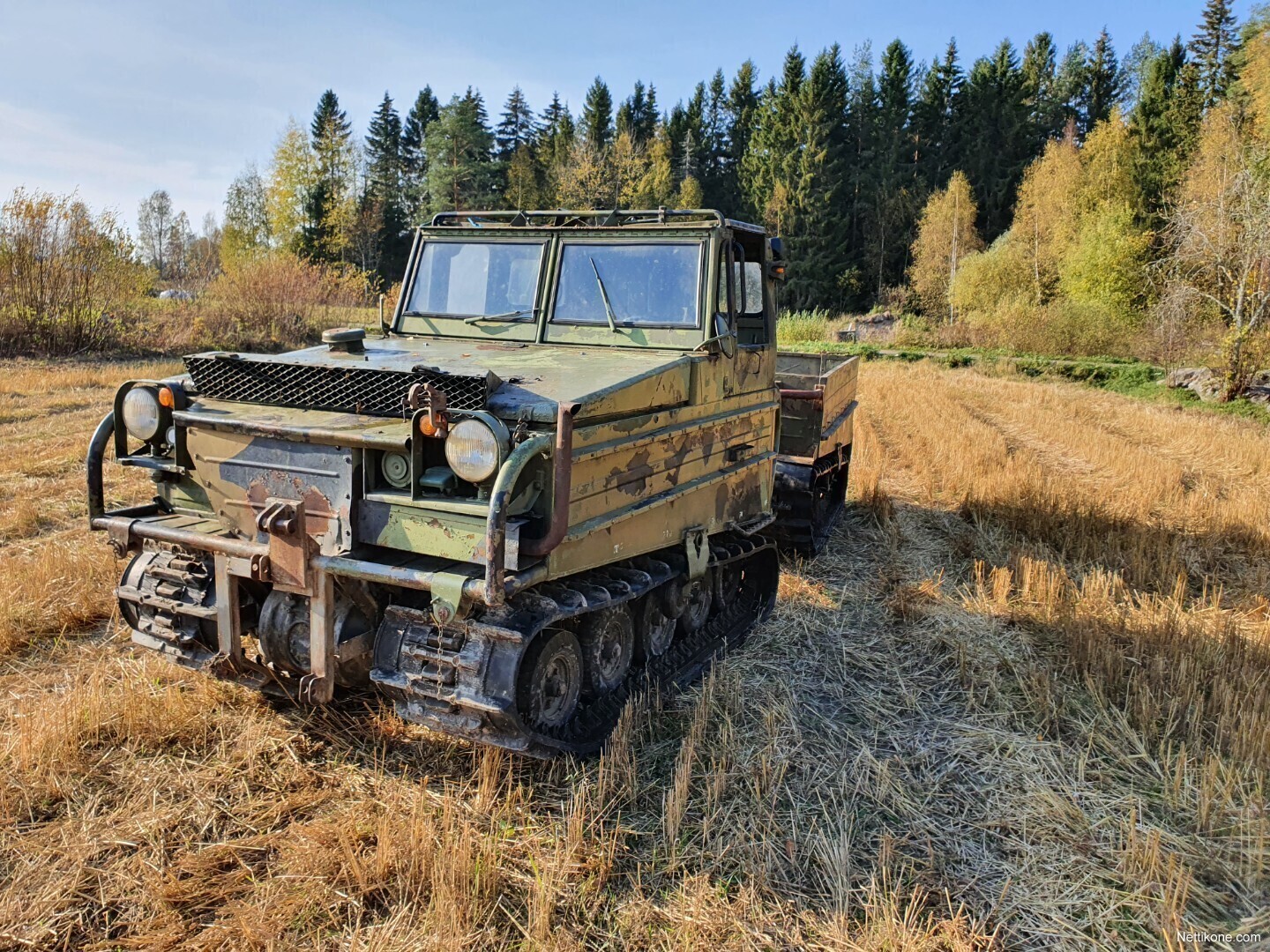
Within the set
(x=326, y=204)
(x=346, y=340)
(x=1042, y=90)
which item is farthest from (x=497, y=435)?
(x=1042, y=90)

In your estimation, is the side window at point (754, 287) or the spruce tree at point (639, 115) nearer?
the side window at point (754, 287)

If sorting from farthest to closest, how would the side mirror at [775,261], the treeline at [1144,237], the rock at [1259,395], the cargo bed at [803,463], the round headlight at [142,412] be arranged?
the treeline at [1144,237], the rock at [1259,395], the cargo bed at [803,463], the side mirror at [775,261], the round headlight at [142,412]

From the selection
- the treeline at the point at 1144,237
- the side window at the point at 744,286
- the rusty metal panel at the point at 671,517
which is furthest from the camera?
the treeline at the point at 1144,237

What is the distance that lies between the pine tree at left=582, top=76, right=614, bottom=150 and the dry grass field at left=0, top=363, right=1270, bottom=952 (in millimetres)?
59240

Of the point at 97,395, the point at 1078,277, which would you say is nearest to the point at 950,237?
the point at 1078,277

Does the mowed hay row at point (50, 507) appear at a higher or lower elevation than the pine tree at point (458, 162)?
lower

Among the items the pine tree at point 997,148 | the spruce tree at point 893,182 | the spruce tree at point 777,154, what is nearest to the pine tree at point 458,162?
the spruce tree at point 777,154

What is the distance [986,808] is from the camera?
4.34 meters

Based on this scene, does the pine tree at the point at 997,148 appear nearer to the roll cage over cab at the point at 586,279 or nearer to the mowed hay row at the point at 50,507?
the mowed hay row at the point at 50,507

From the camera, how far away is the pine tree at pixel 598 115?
61.4m

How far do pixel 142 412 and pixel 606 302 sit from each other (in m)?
2.57

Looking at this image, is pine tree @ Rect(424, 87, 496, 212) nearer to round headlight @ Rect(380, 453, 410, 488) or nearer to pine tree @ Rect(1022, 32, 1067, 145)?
pine tree @ Rect(1022, 32, 1067, 145)

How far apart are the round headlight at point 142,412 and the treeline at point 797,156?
42658mm

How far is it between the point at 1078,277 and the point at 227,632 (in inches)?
1576
